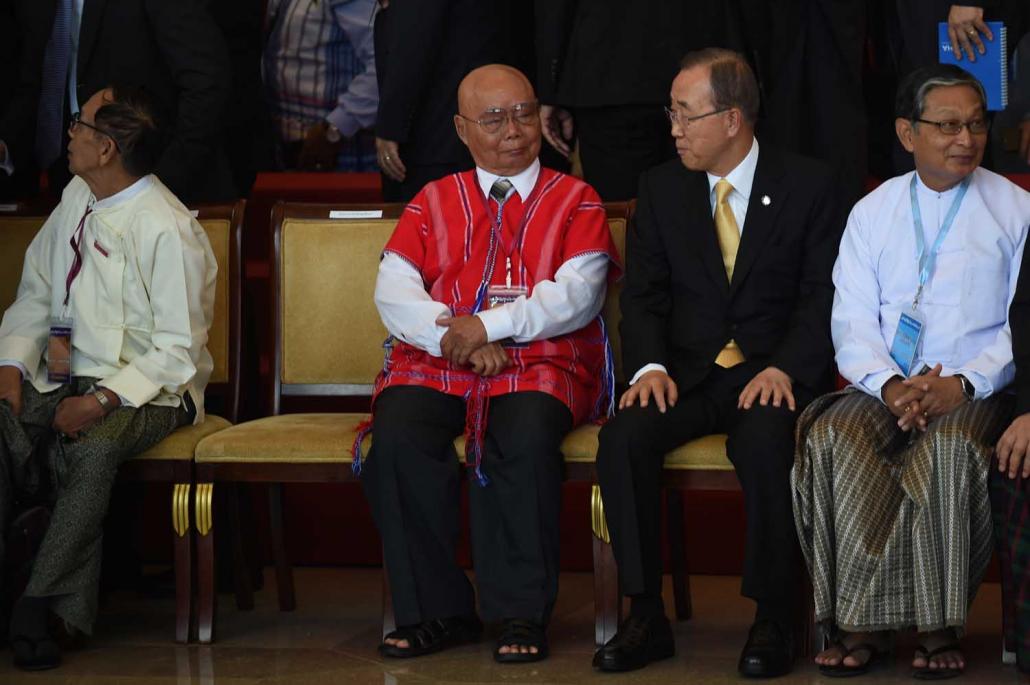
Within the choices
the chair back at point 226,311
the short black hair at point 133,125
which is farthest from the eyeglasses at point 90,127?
the chair back at point 226,311

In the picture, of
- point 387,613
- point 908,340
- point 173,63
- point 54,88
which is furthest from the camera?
point 54,88

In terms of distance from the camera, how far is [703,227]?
4.52 meters

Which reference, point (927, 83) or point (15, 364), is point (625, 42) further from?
point (15, 364)

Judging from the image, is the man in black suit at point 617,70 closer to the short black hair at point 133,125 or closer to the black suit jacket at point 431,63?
the black suit jacket at point 431,63

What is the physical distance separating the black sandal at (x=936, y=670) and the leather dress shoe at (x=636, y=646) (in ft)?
1.88

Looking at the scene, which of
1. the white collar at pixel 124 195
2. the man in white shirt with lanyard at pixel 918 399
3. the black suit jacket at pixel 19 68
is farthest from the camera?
the black suit jacket at pixel 19 68

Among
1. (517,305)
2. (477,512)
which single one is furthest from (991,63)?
(477,512)

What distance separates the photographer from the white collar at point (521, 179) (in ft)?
15.5

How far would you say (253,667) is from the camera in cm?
430

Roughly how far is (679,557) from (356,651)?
87cm

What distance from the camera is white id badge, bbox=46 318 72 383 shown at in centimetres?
468

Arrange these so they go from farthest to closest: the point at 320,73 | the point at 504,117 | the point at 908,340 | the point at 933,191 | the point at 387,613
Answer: the point at 320,73 < the point at 504,117 < the point at 387,613 < the point at 933,191 < the point at 908,340

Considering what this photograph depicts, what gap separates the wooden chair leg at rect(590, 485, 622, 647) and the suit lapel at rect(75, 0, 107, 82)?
213 centimetres

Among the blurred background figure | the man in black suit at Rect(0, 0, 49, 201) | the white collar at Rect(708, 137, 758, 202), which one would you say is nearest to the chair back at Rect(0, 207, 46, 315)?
the man in black suit at Rect(0, 0, 49, 201)
